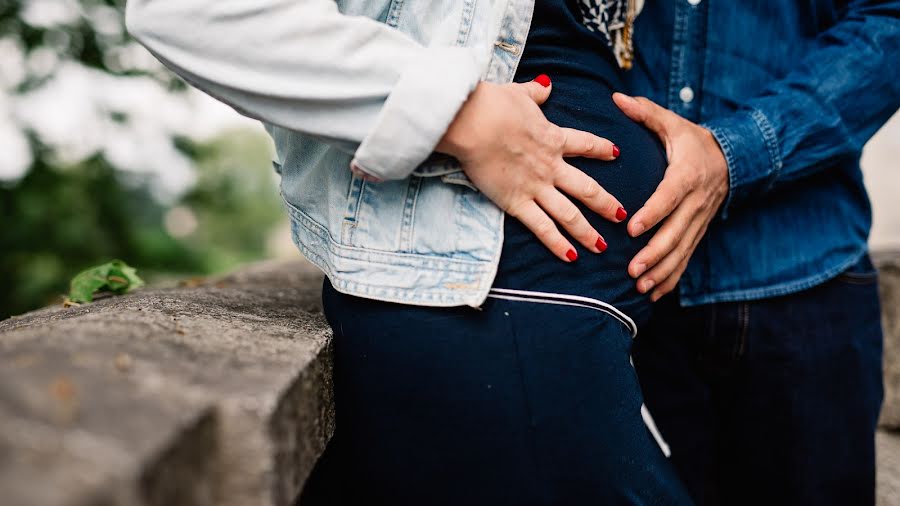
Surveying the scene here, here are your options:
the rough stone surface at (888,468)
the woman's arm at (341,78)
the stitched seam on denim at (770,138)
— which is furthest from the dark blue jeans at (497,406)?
the rough stone surface at (888,468)

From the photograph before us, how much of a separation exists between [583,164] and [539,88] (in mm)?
131

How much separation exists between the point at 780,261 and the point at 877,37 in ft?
1.57

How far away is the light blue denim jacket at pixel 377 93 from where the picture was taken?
2.74ft

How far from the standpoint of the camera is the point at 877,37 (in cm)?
131

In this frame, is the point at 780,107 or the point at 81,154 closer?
the point at 780,107

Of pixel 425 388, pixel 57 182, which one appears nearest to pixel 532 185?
pixel 425 388

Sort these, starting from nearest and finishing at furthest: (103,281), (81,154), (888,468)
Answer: (103,281), (888,468), (81,154)

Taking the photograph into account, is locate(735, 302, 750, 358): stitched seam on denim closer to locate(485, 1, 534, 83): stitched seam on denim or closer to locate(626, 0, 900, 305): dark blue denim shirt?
locate(626, 0, 900, 305): dark blue denim shirt

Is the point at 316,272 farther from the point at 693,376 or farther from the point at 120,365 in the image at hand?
the point at 120,365

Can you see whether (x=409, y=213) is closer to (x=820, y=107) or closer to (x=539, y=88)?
(x=539, y=88)

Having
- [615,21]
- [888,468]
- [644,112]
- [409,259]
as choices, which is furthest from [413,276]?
[888,468]

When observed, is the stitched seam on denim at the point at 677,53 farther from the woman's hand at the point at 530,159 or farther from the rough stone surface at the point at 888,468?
the rough stone surface at the point at 888,468

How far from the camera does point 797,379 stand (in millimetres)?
1438

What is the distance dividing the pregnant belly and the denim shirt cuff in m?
0.21
